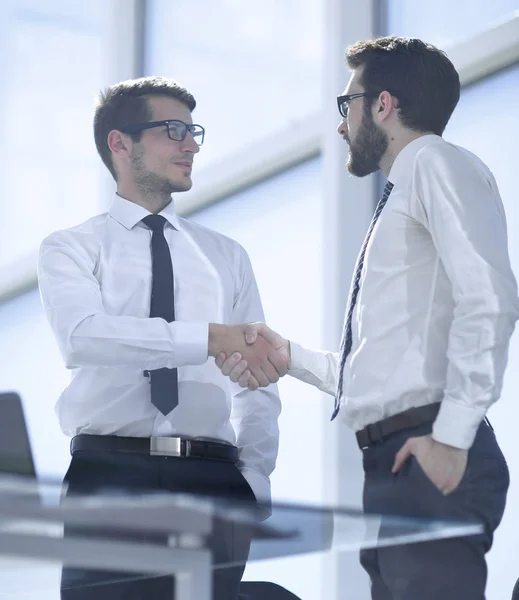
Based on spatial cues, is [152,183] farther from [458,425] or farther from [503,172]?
[458,425]

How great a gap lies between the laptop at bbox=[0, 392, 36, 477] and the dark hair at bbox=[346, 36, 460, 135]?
1132 mm

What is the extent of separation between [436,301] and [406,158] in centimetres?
34

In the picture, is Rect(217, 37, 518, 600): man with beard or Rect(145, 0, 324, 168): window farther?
Rect(145, 0, 324, 168): window

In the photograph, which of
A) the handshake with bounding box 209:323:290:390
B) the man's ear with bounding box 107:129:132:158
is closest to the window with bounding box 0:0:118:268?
the man's ear with bounding box 107:129:132:158

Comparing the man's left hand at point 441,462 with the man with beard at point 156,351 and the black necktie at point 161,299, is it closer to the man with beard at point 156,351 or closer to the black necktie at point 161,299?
the man with beard at point 156,351

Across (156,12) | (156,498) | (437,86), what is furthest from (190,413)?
(156,12)

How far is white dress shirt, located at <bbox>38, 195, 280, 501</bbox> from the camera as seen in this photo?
2398 mm

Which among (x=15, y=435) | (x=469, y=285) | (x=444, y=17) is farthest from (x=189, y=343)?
(x=444, y=17)

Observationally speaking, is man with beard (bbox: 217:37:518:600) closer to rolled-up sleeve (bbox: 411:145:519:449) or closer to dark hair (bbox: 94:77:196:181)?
rolled-up sleeve (bbox: 411:145:519:449)

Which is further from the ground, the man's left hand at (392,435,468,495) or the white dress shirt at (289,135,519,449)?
the white dress shirt at (289,135,519,449)

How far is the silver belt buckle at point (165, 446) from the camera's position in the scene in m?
2.39

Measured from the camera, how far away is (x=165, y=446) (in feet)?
7.86

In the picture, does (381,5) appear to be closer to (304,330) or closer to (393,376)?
(304,330)

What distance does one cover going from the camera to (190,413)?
2.46 metres
